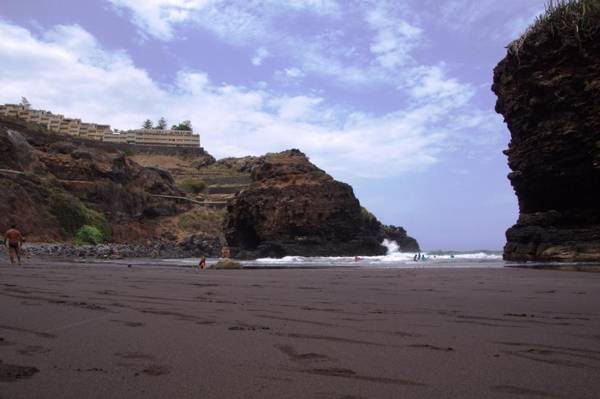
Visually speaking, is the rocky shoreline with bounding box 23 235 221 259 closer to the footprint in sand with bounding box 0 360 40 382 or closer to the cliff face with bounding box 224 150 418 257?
the cliff face with bounding box 224 150 418 257

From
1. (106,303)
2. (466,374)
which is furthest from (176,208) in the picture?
(466,374)

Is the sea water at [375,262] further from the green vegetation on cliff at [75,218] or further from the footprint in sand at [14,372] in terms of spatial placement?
the footprint in sand at [14,372]

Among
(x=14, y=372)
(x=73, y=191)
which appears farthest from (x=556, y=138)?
(x=73, y=191)

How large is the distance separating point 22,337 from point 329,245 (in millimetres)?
39252

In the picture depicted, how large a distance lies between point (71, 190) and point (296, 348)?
54216mm

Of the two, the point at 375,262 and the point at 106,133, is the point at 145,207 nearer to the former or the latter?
Answer: the point at 375,262

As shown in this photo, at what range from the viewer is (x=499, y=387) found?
2611 millimetres

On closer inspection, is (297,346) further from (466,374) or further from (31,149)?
(31,149)

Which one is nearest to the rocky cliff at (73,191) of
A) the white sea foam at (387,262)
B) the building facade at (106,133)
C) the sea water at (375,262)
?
the sea water at (375,262)

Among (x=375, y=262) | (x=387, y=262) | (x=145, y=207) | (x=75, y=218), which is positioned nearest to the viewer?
(x=387, y=262)

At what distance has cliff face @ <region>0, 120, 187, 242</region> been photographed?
4028cm

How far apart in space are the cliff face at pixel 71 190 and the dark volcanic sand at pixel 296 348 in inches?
1459

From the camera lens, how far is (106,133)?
127875mm

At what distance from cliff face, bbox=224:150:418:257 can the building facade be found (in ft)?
277
